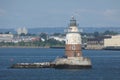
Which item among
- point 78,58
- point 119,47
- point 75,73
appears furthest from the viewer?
point 119,47

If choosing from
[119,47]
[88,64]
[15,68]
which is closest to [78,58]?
[88,64]

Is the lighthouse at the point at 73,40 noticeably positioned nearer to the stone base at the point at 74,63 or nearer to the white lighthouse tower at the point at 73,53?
the white lighthouse tower at the point at 73,53

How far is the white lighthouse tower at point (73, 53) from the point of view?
76.7 meters

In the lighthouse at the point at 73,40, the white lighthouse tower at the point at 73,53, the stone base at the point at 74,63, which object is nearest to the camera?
the stone base at the point at 74,63

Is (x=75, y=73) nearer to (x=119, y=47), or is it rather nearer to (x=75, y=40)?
(x=75, y=40)

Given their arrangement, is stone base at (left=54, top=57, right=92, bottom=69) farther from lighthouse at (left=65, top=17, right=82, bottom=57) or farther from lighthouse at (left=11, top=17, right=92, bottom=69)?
lighthouse at (left=65, top=17, right=82, bottom=57)

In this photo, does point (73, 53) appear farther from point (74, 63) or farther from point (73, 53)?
point (74, 63)

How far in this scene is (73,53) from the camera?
77.3m

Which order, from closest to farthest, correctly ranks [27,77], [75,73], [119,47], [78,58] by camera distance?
[27,77], [75,73], [78,58], [119,47]

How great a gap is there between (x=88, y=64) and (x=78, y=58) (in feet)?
4.18

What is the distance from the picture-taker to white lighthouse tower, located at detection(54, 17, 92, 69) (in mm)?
76688

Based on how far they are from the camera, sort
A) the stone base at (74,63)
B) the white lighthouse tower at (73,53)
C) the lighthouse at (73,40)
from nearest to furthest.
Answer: the stone base at (74,63) < the white lighthouse tower at (73,53) < the lighthouse at (73,40)

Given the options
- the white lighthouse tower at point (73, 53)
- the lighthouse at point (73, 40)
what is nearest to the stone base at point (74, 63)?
the white lighthouse tower at point (73, 53)

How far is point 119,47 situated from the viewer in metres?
194
